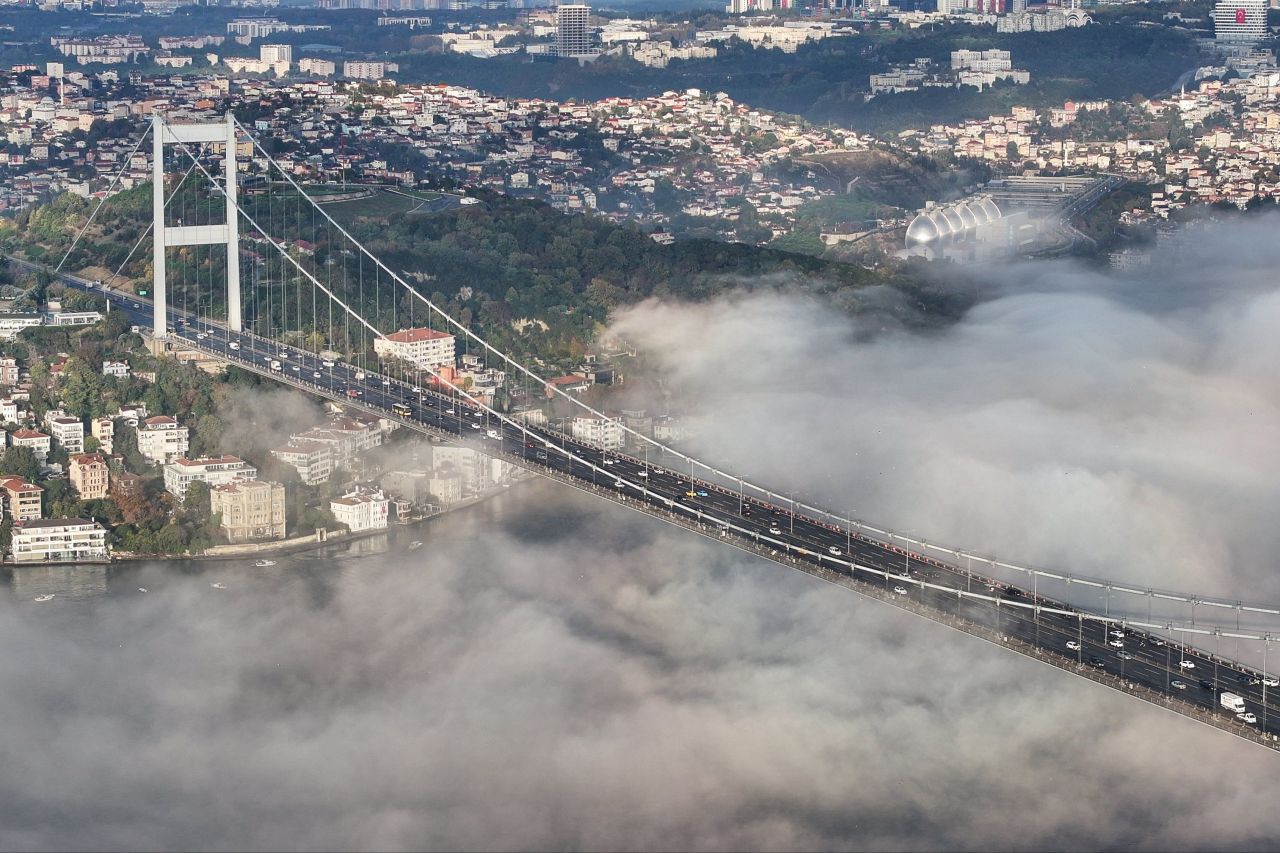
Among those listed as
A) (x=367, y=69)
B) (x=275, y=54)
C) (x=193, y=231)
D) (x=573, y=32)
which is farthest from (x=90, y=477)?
(x=573, y=32)

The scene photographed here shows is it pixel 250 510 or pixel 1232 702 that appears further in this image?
pixel 250 510

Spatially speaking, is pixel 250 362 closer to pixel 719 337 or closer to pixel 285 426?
pixel 285 426

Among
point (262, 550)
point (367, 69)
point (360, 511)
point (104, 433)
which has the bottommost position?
point (262, 550)

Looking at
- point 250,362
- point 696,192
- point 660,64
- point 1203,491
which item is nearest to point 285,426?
point 250,362

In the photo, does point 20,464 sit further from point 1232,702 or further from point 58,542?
point 1232,702

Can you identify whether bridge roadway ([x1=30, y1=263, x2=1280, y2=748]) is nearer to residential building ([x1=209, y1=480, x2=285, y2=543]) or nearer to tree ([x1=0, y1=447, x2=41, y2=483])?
residential building ([x1=209, y1=480, x2=285, y2=543])

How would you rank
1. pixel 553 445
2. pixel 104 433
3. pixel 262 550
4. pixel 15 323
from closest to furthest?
pixel 262 550 → pixel 553 445 → pixel 104 433 → pixel 15 323

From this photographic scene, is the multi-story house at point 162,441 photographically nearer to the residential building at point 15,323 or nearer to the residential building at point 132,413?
the residential building at point 132,413

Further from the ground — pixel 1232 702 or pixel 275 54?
pixel 275 54

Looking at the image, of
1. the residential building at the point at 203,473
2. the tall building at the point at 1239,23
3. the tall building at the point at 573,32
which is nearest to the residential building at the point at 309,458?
the residential building at the point at 203,473
